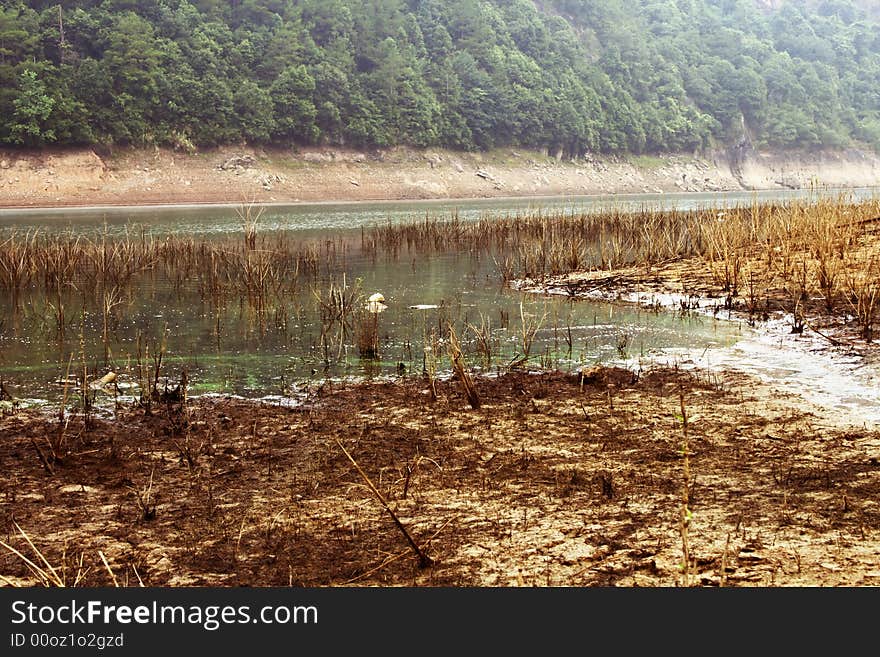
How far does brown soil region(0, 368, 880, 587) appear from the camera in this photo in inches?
163

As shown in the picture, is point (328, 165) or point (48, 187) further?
point (328, 165)

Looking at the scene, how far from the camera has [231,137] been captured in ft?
207

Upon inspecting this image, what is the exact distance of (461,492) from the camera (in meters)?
5.25

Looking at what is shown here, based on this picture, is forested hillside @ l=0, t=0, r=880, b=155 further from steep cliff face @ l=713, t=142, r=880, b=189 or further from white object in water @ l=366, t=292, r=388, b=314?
white object in water @ l=366, t=292, r=388, b=314

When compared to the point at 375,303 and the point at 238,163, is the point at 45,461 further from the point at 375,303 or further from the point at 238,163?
the point at 238,163

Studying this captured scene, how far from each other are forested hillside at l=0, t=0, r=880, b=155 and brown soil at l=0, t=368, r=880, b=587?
2041 inches

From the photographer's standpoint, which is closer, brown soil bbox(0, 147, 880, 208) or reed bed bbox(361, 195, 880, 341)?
reed bed bbox(361, 195, 880, 341)

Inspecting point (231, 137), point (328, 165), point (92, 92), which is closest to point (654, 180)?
point (328, 165)

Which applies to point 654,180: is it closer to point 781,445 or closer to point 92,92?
point 92,92

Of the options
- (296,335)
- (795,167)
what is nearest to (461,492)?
(296,335)

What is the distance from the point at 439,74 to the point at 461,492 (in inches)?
3241

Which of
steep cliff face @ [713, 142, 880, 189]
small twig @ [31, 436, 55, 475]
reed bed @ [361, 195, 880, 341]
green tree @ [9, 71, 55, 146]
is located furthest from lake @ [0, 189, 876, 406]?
steep cliff face @ [713, 142, 880, 189]

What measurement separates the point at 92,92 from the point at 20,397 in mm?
55365

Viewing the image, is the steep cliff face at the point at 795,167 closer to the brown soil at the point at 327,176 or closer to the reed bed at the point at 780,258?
the brown soil at the point at 327,176
